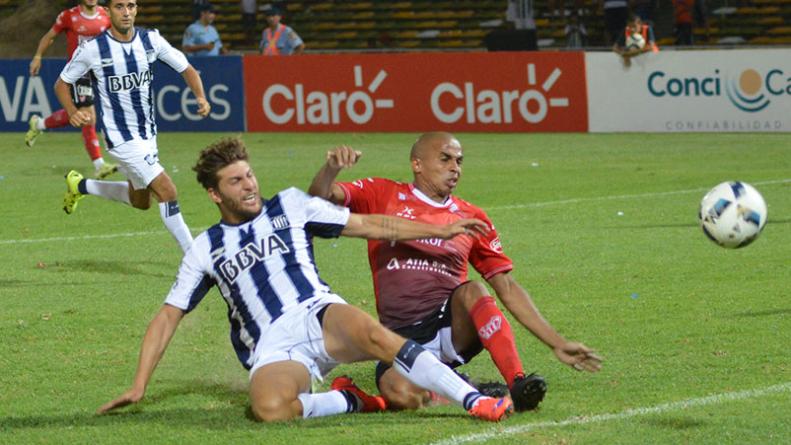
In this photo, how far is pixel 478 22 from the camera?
102 feet

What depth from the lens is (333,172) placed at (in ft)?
23.5

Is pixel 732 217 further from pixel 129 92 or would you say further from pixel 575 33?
pixel 575 33

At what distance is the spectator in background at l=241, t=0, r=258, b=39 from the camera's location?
105ft

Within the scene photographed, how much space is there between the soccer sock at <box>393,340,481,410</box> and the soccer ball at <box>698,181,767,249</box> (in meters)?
2.10

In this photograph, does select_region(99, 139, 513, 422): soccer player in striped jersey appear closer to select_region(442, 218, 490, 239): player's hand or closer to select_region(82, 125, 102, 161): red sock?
select_region(442, 218, 490, 239): player's hand

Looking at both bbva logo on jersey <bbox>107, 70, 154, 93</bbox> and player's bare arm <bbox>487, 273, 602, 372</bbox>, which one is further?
bbva logo on jersey <bbox>107, 70, 154, 93</bbox>

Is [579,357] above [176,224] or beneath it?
above

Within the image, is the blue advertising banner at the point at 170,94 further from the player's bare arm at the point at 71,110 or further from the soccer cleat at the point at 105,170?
the player's bare arm at the point at 71,110

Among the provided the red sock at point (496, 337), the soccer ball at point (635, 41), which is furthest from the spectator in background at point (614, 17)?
the red sock at point (496, 337)

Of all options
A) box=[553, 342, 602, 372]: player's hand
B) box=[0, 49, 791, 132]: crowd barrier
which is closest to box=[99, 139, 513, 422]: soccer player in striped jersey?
box=[553, 342, 602, 372]: player's hand

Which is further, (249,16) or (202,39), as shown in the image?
(249,16)

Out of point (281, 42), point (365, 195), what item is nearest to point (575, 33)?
point (281, 42)

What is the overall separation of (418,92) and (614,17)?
5.54m

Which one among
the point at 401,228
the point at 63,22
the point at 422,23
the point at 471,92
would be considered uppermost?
the point at 63,22
